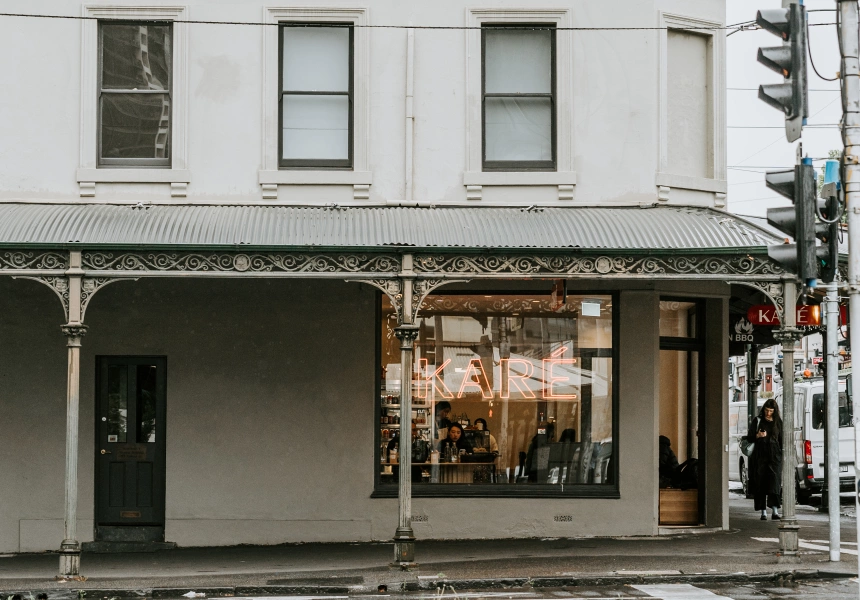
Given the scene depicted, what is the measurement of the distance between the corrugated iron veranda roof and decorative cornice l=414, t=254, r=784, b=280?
159 mm

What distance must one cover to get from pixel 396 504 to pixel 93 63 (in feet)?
23.3

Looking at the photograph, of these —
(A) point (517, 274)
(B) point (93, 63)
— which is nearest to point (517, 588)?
(A) point (517, 274)

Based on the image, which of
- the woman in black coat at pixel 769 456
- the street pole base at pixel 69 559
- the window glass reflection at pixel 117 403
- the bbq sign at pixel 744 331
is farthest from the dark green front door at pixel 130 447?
the bbq sign at pixel 744 331

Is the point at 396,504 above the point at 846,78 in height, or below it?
below

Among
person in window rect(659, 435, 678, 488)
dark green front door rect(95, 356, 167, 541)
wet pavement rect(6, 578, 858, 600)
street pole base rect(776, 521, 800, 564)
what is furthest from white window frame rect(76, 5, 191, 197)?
street pole base rect(776, 521, 800, 564)

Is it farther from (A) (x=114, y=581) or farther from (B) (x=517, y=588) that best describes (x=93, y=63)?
(B) (x=517, y=588)

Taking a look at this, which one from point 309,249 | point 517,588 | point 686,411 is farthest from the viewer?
point 686,411

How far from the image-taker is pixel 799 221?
848 cm

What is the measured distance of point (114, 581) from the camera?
503 inches

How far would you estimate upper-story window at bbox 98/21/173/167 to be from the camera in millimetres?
15516

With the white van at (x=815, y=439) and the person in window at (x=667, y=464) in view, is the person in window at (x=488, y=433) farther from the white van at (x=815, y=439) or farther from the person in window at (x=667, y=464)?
the white van at (x=815, y=439)

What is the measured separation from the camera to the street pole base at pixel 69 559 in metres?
12.9

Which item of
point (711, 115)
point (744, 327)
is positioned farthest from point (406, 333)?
point (744, 327)

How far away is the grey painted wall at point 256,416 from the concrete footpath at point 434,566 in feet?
1.39
